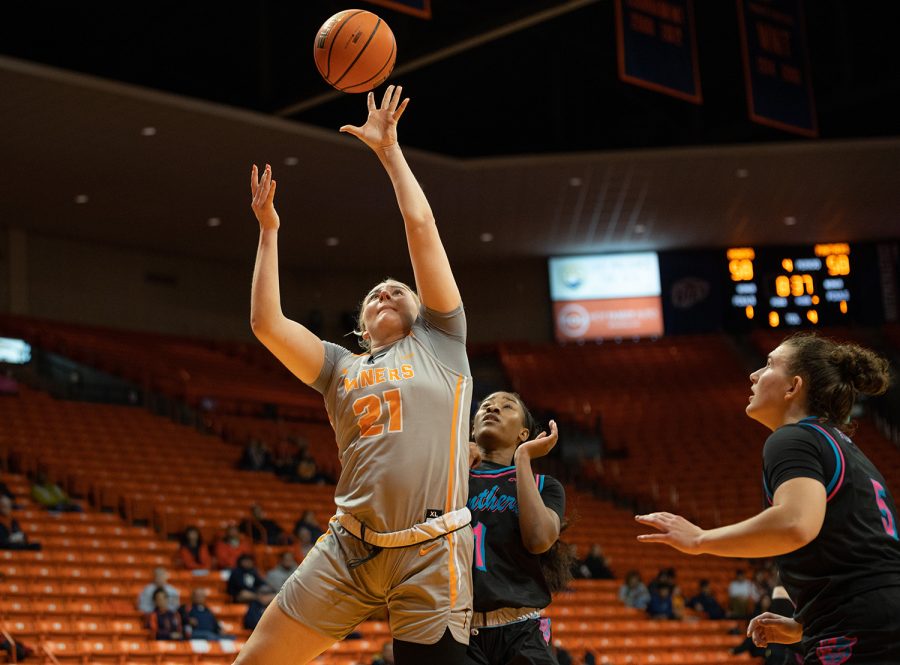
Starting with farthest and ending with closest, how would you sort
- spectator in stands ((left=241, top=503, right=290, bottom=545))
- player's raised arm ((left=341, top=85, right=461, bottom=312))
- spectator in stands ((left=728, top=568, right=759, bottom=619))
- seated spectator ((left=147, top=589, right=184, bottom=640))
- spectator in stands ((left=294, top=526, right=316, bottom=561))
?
spectator in stands ((left=728, top=568, right=759, bottom=619)) → spectator in stands ((left=241, top=503, right=290, bottom=545)) → spectator in stands ((left=294, top=526, right=316, bottom=561)) → seated spectator ((left=147, top=589, right=184, bottom=640)) → player's raised arm ((left=341, top=85, right=461, bottom=312))

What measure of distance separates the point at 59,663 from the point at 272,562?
12.8ft

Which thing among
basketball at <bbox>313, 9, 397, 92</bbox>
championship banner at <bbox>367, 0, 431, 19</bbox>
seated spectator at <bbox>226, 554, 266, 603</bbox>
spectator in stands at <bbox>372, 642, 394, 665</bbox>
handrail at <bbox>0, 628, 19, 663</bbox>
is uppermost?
championship banner at <bbox>367, 0, 431, 19</bbox>

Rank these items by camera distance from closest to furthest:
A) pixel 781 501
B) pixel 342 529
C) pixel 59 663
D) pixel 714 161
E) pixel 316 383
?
pixel 781 501 → pixel 342 529 → pixel 316 383 → pixel 59 663 → pixel 714 161

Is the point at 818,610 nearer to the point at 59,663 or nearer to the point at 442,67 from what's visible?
the point at 59,663

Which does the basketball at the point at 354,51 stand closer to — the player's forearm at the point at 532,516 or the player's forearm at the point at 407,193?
the player's forearm at the point at 407,193

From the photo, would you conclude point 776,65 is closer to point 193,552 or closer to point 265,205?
point 193,552

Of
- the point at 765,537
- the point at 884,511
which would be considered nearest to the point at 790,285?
the point at 884,511

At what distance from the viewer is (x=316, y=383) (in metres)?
3.58

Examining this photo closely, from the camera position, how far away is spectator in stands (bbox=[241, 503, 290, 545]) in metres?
12.8

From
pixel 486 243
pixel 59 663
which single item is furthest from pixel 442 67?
pixel 59 663

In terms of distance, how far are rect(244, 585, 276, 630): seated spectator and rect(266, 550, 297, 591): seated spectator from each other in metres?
0.11

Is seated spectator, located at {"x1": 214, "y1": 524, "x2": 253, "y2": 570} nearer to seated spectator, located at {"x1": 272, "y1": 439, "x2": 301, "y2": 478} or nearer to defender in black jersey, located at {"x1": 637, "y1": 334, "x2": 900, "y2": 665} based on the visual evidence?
seated spectator, located at {"x1": 272, "y1": 439, "x2": 301, "y2": 478}

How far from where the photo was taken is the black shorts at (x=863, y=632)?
2.57 m

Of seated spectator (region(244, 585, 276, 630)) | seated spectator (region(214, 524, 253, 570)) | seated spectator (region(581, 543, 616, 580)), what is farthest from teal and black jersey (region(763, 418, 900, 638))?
seated spectator (region(581, 543, 616, 580))
